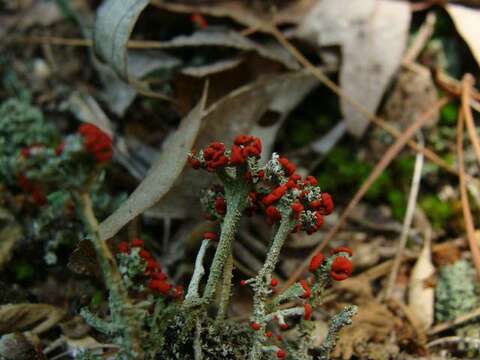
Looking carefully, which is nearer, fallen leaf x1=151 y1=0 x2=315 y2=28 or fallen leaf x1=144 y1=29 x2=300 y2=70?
fallen leaf x1=144 y1=29 x2=300 y2=70

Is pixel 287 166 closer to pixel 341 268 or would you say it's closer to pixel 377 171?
pixel 341 268

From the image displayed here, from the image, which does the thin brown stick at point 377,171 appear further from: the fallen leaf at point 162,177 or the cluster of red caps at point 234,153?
the cluster of red caps at point 234,153

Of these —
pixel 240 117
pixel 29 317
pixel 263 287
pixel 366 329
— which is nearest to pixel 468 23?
pixel 240 117

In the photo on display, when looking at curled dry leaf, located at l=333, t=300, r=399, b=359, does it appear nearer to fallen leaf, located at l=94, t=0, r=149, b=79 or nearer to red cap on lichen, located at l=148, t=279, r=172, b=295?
red cap on lichen, located at l=148, t=279, r=172, b=295

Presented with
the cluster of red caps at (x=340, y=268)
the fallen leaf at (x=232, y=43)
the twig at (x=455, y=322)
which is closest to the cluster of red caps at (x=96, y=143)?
the cluster of red caps at (x=340, y=268)

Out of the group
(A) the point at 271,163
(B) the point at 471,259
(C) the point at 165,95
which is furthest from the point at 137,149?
(B) the point at 471,259

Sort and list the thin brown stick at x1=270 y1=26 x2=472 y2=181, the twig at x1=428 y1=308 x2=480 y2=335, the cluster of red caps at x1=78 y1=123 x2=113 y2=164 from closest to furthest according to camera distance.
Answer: the cluster of red caps at x1=78 y1=123 x2=113 y2=164, the twig at x1=428 y1=308 x2=480 y2=335, the thin brown stick at x1=270 y1=26 x2=472 y2=181

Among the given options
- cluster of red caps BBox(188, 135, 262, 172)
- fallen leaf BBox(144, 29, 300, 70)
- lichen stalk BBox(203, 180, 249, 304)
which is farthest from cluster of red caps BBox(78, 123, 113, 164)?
fallen leaf BBox(144, 29, 300, 70)

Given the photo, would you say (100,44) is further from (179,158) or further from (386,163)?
(386,163)
